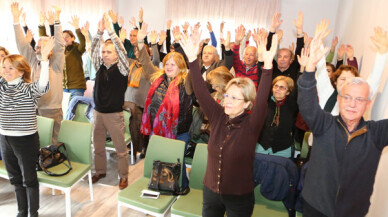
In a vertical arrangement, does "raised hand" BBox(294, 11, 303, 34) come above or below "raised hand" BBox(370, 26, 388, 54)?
above

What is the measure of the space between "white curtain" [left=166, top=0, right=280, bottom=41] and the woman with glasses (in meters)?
4.36

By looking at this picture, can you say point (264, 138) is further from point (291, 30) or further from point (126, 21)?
point (126, 21)

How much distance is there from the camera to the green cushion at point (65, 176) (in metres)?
2.55

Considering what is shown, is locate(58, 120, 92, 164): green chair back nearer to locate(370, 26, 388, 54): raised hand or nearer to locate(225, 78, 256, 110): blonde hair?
locate(225, 78, 256, 110): blonde hair

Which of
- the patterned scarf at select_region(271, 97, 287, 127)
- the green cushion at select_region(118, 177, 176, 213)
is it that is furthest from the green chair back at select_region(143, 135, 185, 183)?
the patterned scarf at select_region(271, 97, 287, 127)

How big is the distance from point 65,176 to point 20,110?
0.73m

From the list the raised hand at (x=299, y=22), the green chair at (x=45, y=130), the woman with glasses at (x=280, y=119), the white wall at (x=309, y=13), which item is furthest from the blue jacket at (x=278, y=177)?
the white wall at (x=309, y=13)

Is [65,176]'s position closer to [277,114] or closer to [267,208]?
[267,208]

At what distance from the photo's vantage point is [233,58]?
3404 millimetres

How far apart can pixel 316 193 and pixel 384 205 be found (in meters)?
0.58

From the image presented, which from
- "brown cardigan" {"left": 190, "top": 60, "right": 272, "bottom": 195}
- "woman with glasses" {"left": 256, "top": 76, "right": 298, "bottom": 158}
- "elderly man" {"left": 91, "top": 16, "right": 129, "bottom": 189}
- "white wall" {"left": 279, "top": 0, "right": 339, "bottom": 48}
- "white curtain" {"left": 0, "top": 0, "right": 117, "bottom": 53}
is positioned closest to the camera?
"brown cardigan" {"left": 190, "top": 60, "right": 272, "bottom": 195}

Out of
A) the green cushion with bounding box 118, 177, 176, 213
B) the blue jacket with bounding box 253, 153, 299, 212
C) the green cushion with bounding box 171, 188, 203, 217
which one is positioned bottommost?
the green cushion with bounding box 118, 177, 176, 213

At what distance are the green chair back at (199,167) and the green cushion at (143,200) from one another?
0.77 ft

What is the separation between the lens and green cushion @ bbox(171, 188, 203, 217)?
85.7 inches
